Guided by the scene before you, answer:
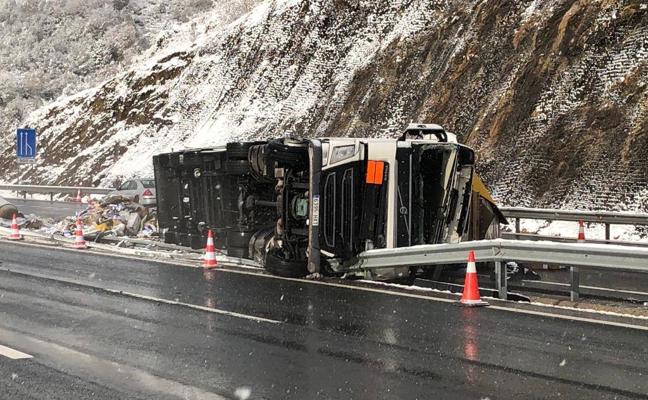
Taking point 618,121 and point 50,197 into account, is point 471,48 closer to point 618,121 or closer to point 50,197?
point 618,121

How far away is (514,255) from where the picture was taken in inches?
380

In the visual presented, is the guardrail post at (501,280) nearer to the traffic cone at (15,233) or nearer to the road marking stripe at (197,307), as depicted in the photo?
the road marking stripe at (197,307)

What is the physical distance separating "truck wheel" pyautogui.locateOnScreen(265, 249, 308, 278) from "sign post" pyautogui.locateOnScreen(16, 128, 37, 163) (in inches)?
896

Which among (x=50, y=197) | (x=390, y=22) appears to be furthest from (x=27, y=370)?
(x=50, y=197)

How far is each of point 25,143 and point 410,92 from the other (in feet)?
54.4

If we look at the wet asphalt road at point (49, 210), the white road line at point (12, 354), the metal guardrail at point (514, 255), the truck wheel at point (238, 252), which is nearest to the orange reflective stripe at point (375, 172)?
the metal guardrail at point (514, 255)

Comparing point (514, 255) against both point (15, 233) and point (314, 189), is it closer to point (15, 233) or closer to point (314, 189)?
point (314, 189)

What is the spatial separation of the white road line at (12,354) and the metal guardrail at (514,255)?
5389 millimetres

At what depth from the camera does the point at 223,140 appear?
1375 inches

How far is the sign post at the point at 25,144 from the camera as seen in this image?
104 ft

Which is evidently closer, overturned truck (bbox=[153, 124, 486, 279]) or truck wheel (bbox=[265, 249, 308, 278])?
overturned truck (bbox=[153, 124, 486, 279])

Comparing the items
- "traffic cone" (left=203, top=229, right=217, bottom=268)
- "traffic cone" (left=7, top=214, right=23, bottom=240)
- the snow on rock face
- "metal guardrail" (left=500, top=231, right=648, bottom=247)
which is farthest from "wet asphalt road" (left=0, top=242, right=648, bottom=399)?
the snow on rock face

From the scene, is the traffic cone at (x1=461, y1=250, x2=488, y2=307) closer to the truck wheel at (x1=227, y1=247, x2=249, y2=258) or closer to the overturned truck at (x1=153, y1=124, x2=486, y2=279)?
the overturned truck at (x1=153, y1=124, x2=486, y2=279)

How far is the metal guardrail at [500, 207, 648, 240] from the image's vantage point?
54.5ft
